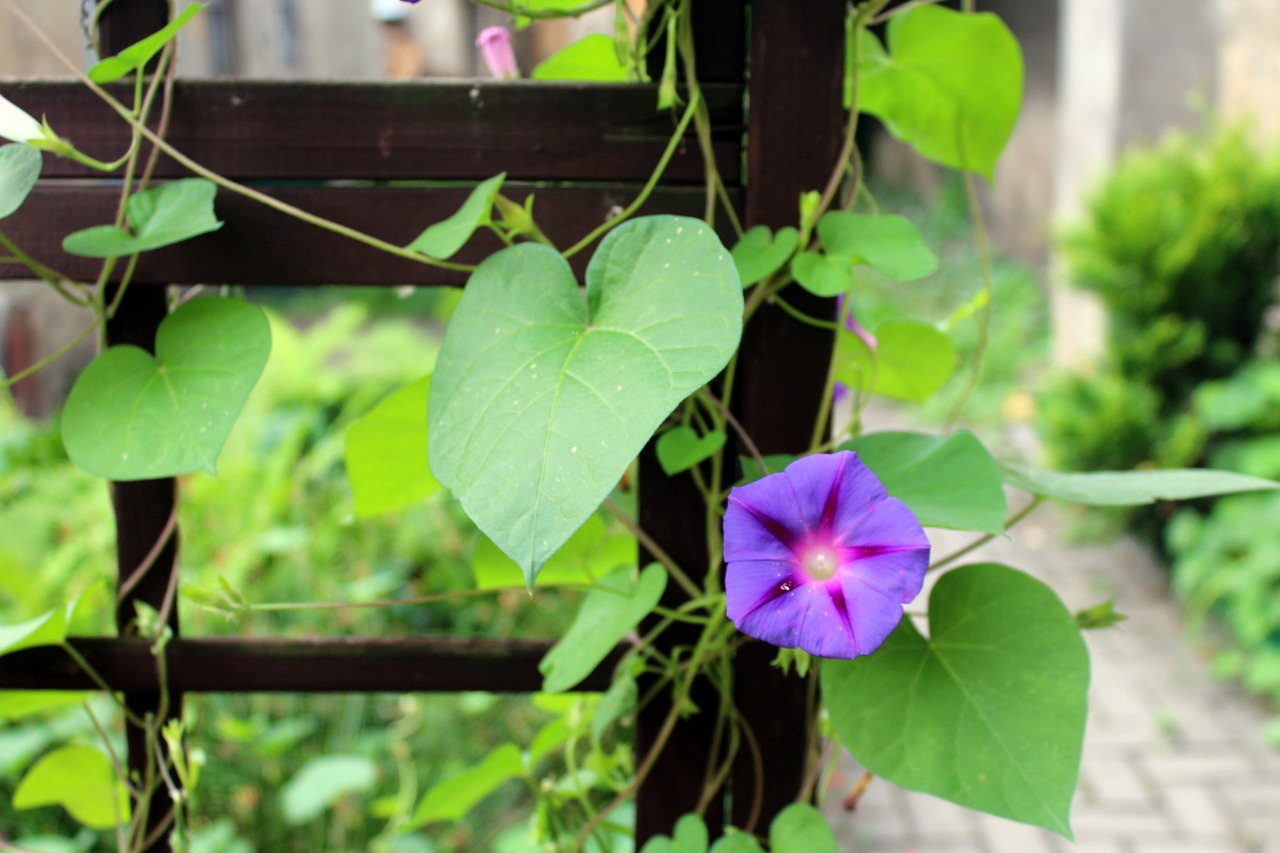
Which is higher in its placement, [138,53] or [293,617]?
[138,53]

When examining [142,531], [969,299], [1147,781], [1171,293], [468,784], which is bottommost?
[1147,781]

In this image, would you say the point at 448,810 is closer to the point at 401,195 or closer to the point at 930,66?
the point at 401,195

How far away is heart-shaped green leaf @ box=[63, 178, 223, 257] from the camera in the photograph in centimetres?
68

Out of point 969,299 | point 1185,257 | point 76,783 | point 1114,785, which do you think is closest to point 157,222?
point 76,783

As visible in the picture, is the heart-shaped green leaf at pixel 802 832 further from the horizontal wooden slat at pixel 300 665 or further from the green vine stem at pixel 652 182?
the green vine stem at pixel 652 182

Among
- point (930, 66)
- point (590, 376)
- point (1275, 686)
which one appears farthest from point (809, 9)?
point (1275, 686)

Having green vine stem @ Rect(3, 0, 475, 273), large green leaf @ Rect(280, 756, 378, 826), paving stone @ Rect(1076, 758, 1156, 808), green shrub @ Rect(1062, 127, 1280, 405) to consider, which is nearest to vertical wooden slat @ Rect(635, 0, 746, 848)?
green vine stem @ Rect(3, 0, 475, 273)

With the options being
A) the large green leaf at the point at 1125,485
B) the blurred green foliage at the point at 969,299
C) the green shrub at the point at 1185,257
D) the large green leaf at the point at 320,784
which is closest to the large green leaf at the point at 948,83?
the large green leaf at the point at 1125,485

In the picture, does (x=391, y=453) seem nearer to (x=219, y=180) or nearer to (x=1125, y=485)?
(x=219, y=180)

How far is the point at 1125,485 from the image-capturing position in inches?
29.6

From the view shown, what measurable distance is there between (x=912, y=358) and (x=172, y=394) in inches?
21.6

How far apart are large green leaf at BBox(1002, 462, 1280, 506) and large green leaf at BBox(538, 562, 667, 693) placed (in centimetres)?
26

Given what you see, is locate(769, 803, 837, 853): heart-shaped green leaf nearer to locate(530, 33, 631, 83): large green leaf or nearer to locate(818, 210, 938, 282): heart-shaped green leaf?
locate(818, 210, 938, 282): heart-shaped green leaf

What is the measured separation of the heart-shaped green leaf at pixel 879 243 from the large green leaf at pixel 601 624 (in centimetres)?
24
